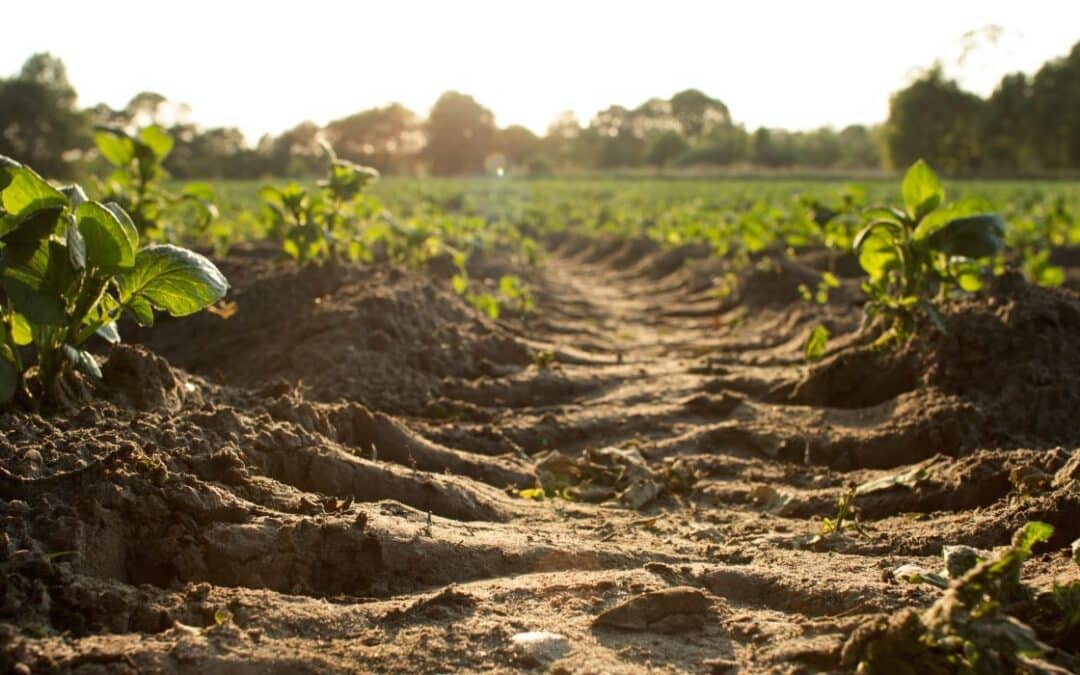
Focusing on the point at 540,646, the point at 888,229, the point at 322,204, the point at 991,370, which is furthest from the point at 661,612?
the point at 322,204

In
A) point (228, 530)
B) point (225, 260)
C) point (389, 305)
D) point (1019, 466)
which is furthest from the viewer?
point (225, 260)

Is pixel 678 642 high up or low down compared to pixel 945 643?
down

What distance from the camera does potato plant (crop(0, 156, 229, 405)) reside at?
8.36 feet

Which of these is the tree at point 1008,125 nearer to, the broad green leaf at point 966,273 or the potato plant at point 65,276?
the broad green leaf at point 966,273

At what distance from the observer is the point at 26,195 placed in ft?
8.80

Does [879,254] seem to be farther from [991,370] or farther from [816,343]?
[991,370]

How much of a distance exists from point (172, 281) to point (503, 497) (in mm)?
1418

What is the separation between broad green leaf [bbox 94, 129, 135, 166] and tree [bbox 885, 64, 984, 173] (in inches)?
2553

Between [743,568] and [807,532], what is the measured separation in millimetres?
627

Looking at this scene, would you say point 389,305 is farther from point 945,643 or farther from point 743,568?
point 945,643

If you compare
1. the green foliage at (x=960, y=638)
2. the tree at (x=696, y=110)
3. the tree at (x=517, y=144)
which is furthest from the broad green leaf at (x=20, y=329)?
the tree at (x=696, y=110)

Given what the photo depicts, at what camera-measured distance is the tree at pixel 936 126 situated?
64438mm

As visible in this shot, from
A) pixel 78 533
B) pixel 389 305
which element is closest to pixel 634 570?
pixel 78 533

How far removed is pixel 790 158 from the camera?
70.2 m
